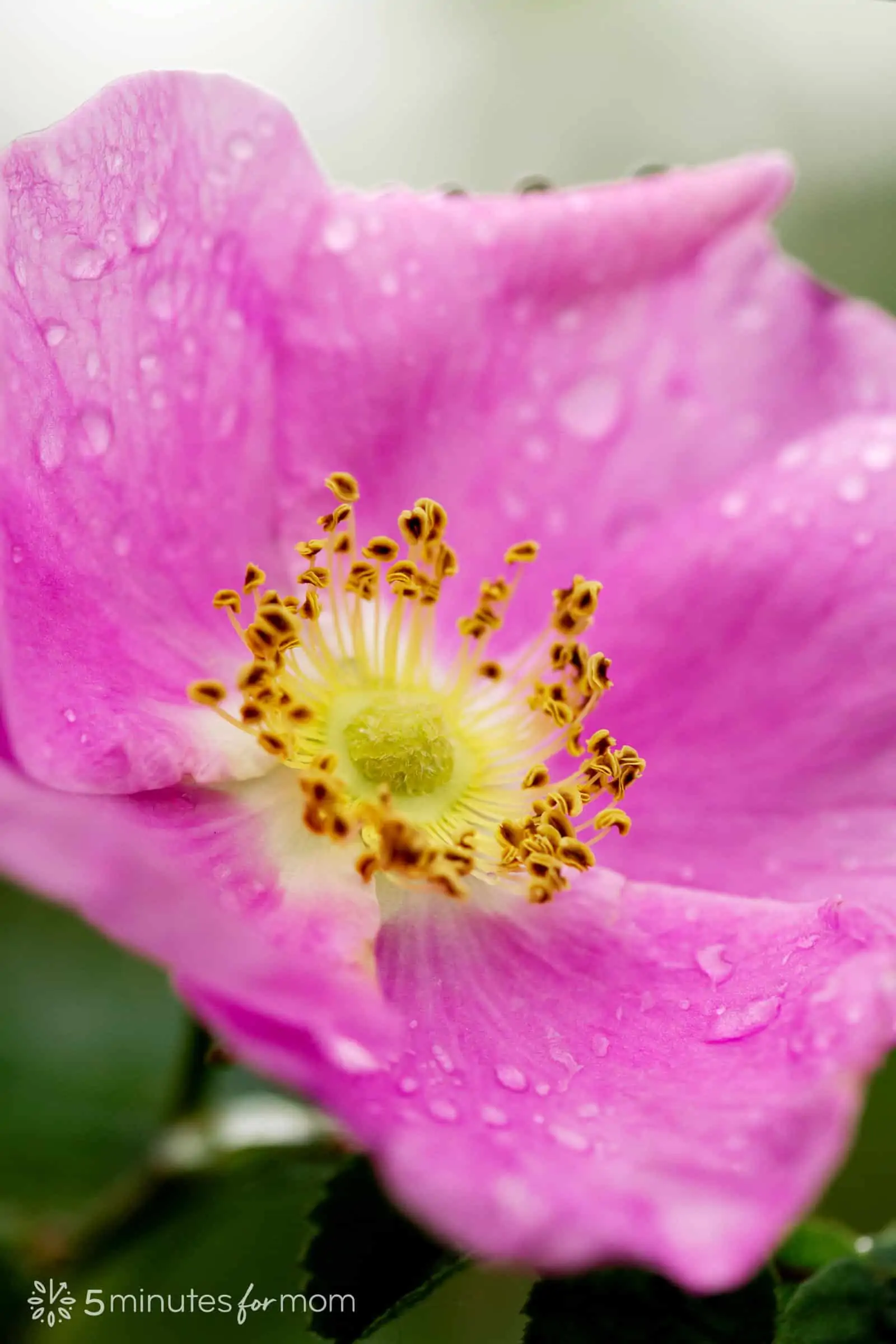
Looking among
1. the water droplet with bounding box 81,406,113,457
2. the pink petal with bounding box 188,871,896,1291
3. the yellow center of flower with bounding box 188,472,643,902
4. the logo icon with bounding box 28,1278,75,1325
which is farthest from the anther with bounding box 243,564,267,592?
the logo icon with bounding box 28,1278,75,1325

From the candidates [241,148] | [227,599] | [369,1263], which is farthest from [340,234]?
[369,1263]

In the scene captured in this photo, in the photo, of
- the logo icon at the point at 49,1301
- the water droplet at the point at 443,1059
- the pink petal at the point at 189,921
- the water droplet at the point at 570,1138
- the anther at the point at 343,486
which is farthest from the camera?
the logo icon at the point at 49,1301

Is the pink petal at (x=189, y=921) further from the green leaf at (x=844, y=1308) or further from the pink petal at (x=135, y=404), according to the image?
the green leaf at (x=844, y=1308)

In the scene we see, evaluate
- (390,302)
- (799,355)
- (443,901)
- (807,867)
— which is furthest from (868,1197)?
(390,302)

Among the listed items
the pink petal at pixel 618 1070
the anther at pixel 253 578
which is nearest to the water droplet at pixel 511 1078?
the pink petal at pixel 618 1070

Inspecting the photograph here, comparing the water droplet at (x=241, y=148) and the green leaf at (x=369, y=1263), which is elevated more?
the water droplet at (x=241, y=148)
